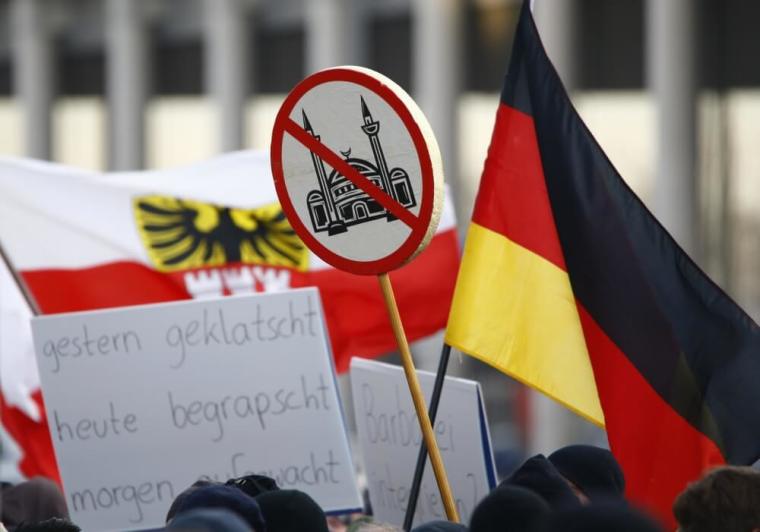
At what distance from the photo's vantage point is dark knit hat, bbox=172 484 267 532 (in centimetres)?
382

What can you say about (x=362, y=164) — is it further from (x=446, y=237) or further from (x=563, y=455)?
(x=446, y=237)

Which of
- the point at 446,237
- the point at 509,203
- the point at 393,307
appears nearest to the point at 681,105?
the point at 446,237

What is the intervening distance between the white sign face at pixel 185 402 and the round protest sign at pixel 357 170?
848 mm

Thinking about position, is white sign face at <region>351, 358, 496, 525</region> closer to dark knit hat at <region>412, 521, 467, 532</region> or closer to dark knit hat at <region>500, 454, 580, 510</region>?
dark knit hat at <region>500, 454, 580, 510</region>

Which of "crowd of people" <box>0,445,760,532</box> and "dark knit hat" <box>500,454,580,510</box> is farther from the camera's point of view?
"dark knit hat" <box>500,454,580,510</box>

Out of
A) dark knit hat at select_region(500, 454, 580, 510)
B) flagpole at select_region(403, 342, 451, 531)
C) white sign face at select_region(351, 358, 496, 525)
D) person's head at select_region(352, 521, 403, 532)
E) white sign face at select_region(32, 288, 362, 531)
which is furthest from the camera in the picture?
white sign face at select_region(32, 288, 362, 531)

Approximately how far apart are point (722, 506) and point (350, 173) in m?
1.58

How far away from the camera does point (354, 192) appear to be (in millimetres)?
4555

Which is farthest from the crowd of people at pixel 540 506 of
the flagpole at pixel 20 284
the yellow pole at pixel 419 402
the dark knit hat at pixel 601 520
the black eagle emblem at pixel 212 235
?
the black eagle emblem at pixel 212 235

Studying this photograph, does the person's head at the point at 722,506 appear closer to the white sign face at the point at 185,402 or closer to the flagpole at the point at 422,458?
the flagpole at the point at 422,458

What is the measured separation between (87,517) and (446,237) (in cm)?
319

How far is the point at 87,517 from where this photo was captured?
18.0 feet

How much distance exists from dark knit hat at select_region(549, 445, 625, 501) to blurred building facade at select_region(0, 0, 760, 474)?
10.7m

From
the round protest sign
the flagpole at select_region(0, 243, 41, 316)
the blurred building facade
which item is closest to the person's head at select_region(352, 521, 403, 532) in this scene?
the round protest sign
